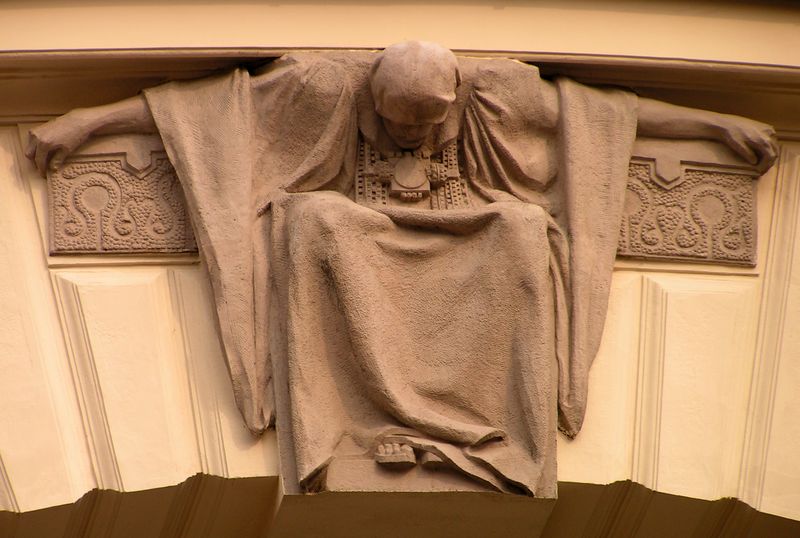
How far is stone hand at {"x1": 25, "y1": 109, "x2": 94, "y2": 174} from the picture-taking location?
4.03 m

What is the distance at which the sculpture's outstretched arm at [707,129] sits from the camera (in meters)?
4.17

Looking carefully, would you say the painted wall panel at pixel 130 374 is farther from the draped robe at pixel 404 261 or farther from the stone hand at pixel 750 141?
the stone hand at pixel 750 141

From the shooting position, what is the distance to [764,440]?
159 inches

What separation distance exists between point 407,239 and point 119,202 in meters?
0.65

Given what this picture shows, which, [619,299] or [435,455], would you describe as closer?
[435,455]

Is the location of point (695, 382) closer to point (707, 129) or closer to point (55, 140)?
Result: point (707, 129)

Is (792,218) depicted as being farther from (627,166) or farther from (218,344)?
(218,344)

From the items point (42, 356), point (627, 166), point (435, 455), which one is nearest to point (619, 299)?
Result: point (627, 166)

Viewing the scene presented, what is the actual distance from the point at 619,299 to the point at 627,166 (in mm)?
304

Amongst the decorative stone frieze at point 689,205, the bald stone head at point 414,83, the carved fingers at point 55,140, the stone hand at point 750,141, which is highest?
the bald stone head at point 414,83

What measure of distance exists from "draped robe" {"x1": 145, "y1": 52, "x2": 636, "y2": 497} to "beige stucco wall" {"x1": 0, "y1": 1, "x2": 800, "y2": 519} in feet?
0.33

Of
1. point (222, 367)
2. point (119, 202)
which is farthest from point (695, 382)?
point (119, 202)

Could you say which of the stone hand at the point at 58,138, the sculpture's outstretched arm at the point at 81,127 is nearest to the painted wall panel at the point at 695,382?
the sculpture's outstretched arm at the point at 81,127

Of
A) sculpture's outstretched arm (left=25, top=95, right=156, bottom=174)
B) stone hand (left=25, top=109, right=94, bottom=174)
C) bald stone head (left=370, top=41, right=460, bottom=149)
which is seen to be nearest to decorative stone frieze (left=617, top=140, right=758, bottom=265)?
bald stone head (left=370, top=41, right=460, bottom=149)
